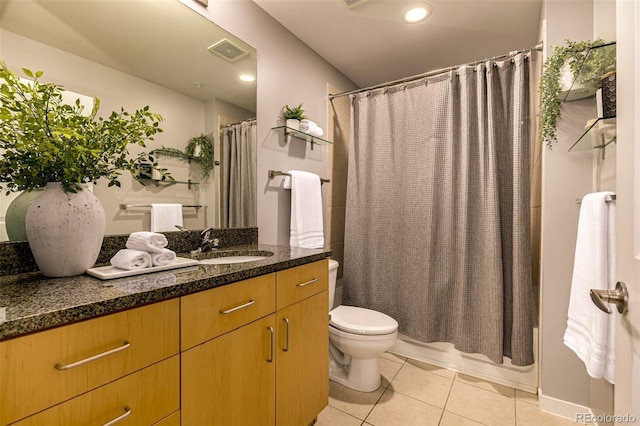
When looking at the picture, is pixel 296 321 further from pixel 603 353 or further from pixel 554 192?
pixel 554 192

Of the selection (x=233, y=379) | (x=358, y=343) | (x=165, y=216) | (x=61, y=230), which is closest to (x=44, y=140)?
(x=61, y=230)

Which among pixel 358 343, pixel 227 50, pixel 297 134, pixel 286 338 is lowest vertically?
pixel 358 343

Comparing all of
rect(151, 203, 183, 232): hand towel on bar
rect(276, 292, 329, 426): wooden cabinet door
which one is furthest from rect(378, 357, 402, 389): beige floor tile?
rect(151, 203, 183, 232): hand towel on bar

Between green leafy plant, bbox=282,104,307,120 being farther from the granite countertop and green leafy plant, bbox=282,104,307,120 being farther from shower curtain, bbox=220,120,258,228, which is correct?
the granite countertop

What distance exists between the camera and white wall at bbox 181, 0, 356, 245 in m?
1.73

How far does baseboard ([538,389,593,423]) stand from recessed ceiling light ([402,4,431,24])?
235cm

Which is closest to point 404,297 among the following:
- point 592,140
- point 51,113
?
point 592,140

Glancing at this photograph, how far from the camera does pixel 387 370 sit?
2010 millimetres

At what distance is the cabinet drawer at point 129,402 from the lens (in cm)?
60

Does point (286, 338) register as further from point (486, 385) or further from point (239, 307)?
point (486, 385)

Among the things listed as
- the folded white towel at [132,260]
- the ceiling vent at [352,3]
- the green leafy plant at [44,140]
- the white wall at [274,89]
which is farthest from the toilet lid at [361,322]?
the ceiling vent at [352,3]

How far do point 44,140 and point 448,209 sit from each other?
78.7 inches

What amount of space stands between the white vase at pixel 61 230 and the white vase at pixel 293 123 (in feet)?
4.22

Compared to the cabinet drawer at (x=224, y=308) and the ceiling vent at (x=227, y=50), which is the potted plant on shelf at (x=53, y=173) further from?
the ceiling vent at (x=227, y=50)
